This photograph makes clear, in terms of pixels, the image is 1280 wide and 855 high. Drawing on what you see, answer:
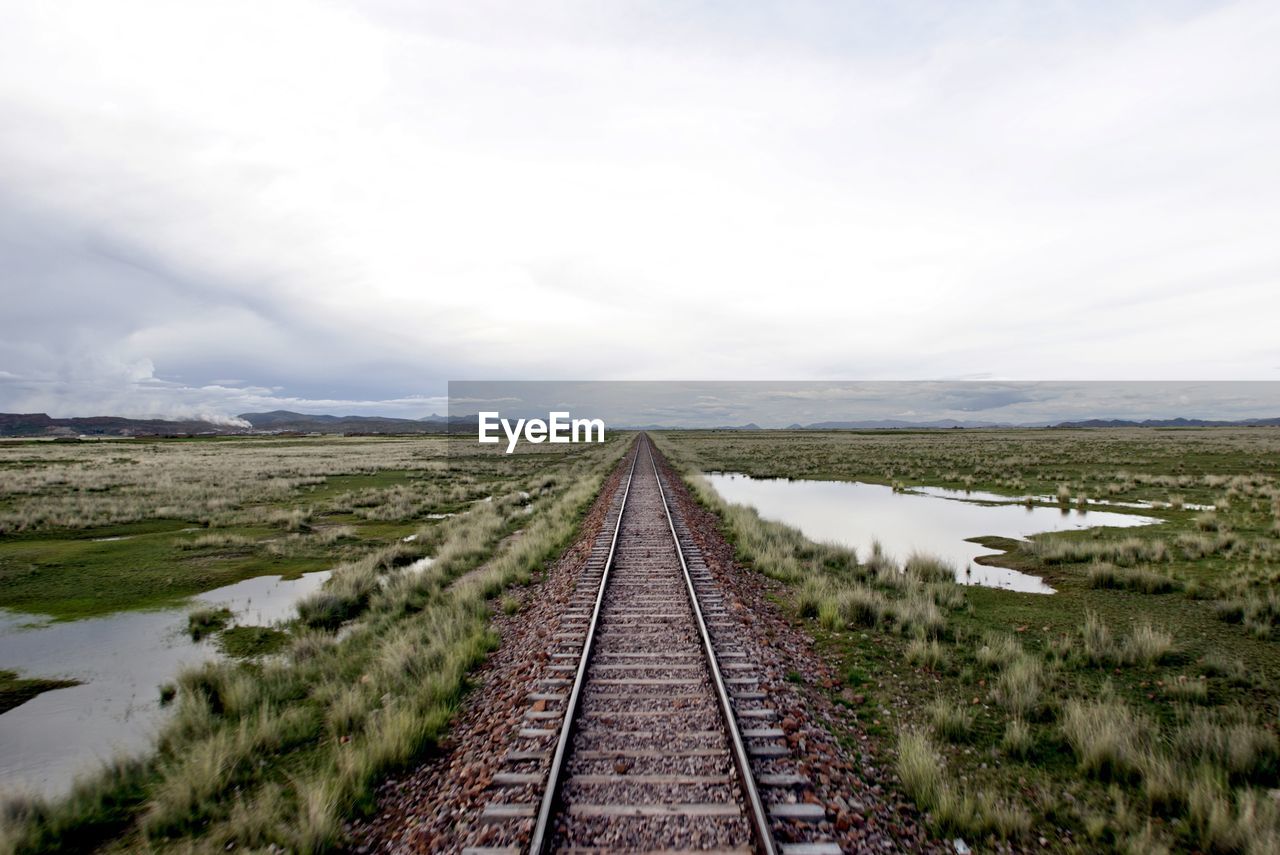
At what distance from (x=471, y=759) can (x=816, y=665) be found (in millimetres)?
4815

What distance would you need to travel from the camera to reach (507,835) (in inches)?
169

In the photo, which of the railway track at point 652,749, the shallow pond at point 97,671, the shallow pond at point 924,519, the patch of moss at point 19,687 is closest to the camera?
the railway track at point 652,749

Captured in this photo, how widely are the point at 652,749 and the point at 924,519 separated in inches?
782

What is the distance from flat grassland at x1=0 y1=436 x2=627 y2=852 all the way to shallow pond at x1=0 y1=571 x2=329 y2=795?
0.37 meters

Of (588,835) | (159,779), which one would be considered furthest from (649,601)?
(159,779)

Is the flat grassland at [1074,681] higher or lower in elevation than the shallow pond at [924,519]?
higher

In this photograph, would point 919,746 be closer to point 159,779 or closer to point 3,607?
point 159,779

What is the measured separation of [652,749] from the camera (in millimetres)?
5457

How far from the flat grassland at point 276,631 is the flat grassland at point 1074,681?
5.30 m

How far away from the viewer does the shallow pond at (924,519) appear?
51.6 feet

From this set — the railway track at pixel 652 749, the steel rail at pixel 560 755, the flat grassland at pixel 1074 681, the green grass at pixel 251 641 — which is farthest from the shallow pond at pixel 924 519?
the green grass at pixel 251 641

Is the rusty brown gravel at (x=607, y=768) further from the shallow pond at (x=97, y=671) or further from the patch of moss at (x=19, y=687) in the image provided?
the patch of moss at (x=19, y=687)

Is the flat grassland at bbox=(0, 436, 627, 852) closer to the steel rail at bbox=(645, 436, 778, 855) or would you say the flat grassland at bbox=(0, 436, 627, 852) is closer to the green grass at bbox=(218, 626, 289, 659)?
the green grass at bbox=(218, 626, 289, 659)

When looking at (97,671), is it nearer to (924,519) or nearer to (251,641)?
(251,641)
